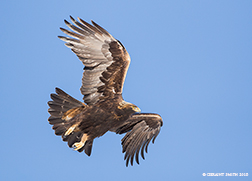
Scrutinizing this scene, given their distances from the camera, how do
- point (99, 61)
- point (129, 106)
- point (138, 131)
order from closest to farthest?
point (129, 106)
point (99, 61)
point (138, 131)

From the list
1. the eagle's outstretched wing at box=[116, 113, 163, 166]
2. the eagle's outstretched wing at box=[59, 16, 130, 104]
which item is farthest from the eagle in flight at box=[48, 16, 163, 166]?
the eagle's outstretched wing at box=[116, 113, 163, 166]

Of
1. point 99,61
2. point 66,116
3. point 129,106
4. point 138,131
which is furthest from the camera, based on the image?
point 138,131

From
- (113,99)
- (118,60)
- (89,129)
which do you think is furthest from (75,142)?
(118,60)

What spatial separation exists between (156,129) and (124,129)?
88 centimetres

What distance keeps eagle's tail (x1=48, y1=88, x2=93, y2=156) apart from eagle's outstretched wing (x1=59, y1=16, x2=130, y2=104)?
1.39 feet

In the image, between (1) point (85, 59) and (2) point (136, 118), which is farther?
(2) point (136, 118)

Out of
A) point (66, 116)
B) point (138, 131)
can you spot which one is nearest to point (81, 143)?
point (66, 116)

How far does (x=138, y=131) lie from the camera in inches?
471

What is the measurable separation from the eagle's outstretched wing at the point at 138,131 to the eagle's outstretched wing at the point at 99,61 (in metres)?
1.40

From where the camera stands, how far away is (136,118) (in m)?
11.9

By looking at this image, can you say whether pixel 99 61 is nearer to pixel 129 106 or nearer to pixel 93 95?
pixel 93 95

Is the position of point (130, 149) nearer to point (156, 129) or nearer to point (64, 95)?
point (156, 129)

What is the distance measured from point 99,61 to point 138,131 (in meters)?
2.35

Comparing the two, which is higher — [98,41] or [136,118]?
[98,41]
